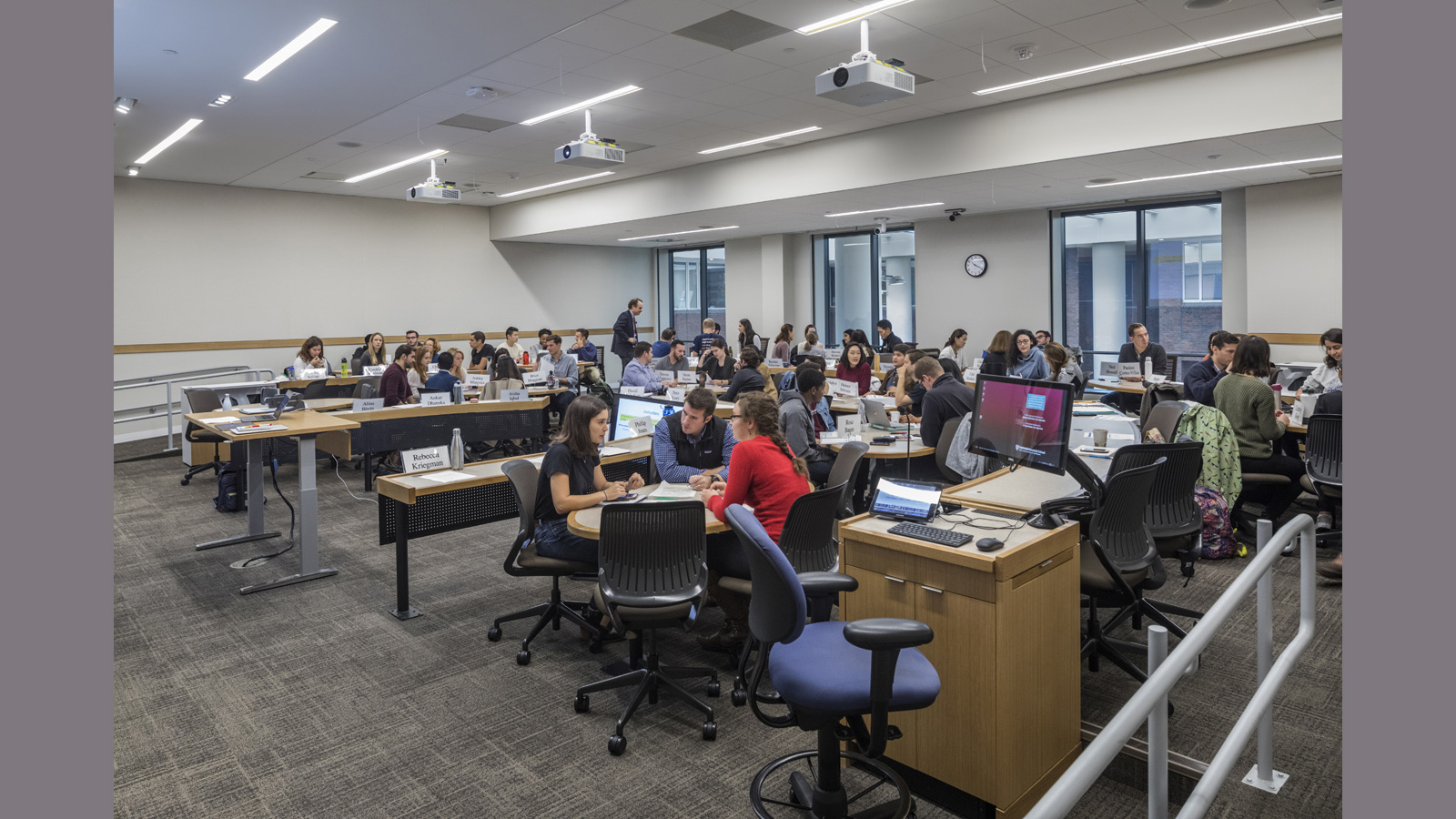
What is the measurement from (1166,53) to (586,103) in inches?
190

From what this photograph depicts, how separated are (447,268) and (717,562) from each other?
12380mm

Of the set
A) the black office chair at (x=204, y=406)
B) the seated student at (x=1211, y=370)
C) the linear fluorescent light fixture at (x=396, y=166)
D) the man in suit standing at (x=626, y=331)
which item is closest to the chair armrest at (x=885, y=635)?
the seated student at (x=1211, y=370)

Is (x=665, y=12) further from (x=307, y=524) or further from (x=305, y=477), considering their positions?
(x=307, y=524)

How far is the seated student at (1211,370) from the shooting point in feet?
21.0

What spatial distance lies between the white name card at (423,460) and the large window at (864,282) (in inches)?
428

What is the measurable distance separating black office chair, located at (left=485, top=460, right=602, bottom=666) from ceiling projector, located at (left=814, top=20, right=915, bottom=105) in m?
3.11

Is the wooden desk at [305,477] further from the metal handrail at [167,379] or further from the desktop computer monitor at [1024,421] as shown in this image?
the metal handrail at [167,379]

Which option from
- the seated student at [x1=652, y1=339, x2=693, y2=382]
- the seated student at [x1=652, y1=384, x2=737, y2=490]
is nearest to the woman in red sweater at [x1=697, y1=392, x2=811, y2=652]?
the seated student at [x1=652, y1=384, x2=737, y2=490]

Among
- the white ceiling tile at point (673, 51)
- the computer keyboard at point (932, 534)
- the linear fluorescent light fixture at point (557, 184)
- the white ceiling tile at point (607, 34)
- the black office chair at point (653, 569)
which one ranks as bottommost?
the black office chair at point (653, 569)

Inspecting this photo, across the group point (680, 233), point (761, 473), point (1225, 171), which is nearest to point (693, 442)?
point (761, 473)

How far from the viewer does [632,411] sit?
18.2ft

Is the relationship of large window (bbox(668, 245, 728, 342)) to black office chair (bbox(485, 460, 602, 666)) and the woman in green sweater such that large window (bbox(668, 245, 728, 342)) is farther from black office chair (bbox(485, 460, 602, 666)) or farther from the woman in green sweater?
black office chair (bbox(485, 460, 602, 666))

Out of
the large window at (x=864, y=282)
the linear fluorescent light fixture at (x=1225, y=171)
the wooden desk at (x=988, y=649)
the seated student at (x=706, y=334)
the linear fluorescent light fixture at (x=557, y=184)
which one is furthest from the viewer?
the large window at (x=864, y=282)

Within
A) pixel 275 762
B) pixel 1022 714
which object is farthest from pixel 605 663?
pixel 1022 714
